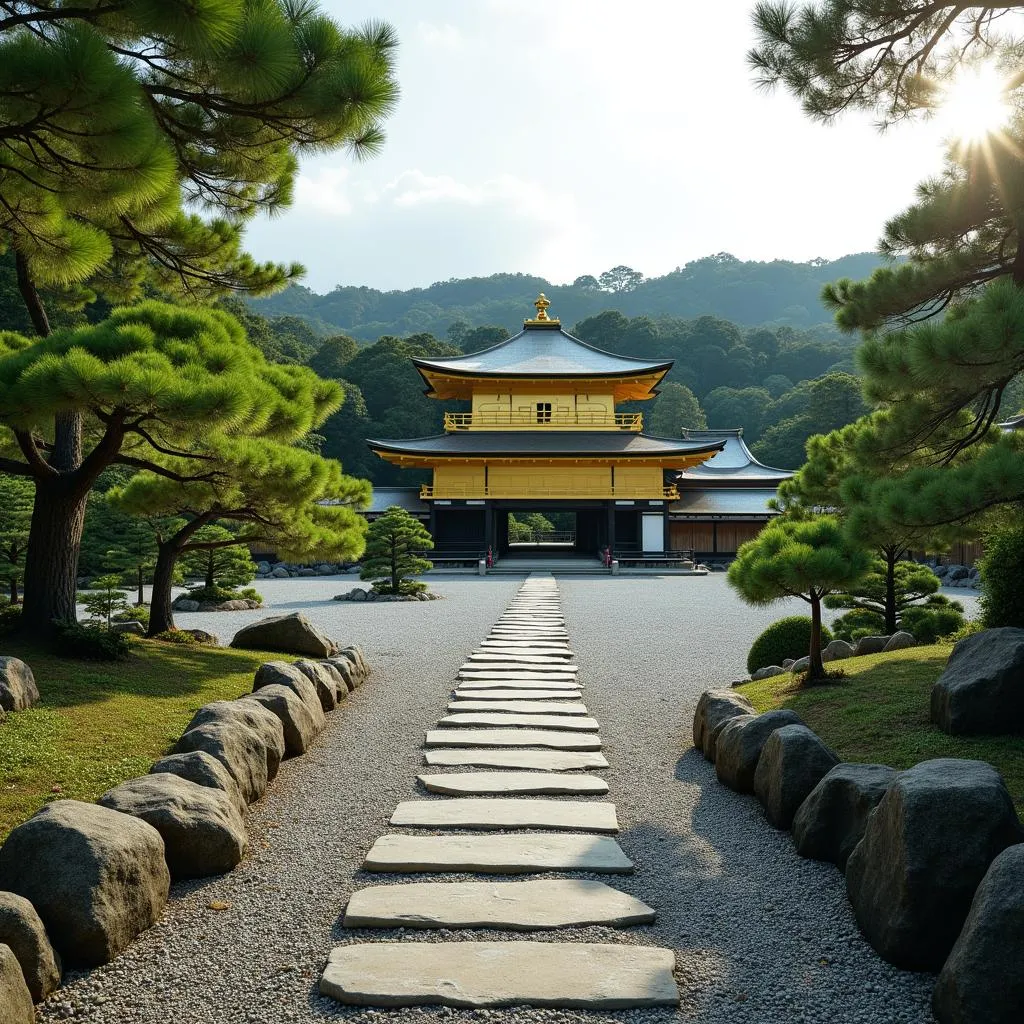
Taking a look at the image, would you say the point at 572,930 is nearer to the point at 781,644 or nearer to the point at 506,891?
the point at 506,891

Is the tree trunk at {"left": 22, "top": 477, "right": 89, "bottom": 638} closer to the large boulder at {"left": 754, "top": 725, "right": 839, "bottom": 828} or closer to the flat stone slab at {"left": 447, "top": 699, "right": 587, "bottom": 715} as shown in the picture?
the flat stone slab at {"left": 447, "top": 699, "right": 587, "bottom": 715}

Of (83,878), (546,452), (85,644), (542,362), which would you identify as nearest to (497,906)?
(83,878)

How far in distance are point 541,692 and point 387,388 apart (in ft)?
121

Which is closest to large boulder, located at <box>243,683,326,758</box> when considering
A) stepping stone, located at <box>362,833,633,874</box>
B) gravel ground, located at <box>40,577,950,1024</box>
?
gravel ground, located at <box>40,577,950,1024</box>

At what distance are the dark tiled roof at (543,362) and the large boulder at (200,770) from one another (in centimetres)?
2073

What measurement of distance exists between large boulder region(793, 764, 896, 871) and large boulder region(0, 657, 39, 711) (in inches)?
163

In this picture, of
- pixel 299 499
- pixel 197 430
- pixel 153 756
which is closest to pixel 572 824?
pixel 153 756

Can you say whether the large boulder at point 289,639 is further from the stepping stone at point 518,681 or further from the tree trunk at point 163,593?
the stepping stone at point 518,681

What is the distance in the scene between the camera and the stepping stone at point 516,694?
6.06 m

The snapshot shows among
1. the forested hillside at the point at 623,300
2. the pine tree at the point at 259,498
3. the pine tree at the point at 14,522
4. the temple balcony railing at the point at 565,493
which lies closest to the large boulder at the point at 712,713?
the pine tree at the point at 259,498

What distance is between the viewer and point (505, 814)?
3.65 m

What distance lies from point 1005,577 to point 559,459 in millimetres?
17480

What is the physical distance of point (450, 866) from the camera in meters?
3.12

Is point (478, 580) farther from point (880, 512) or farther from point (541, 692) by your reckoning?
point (880, 512)
